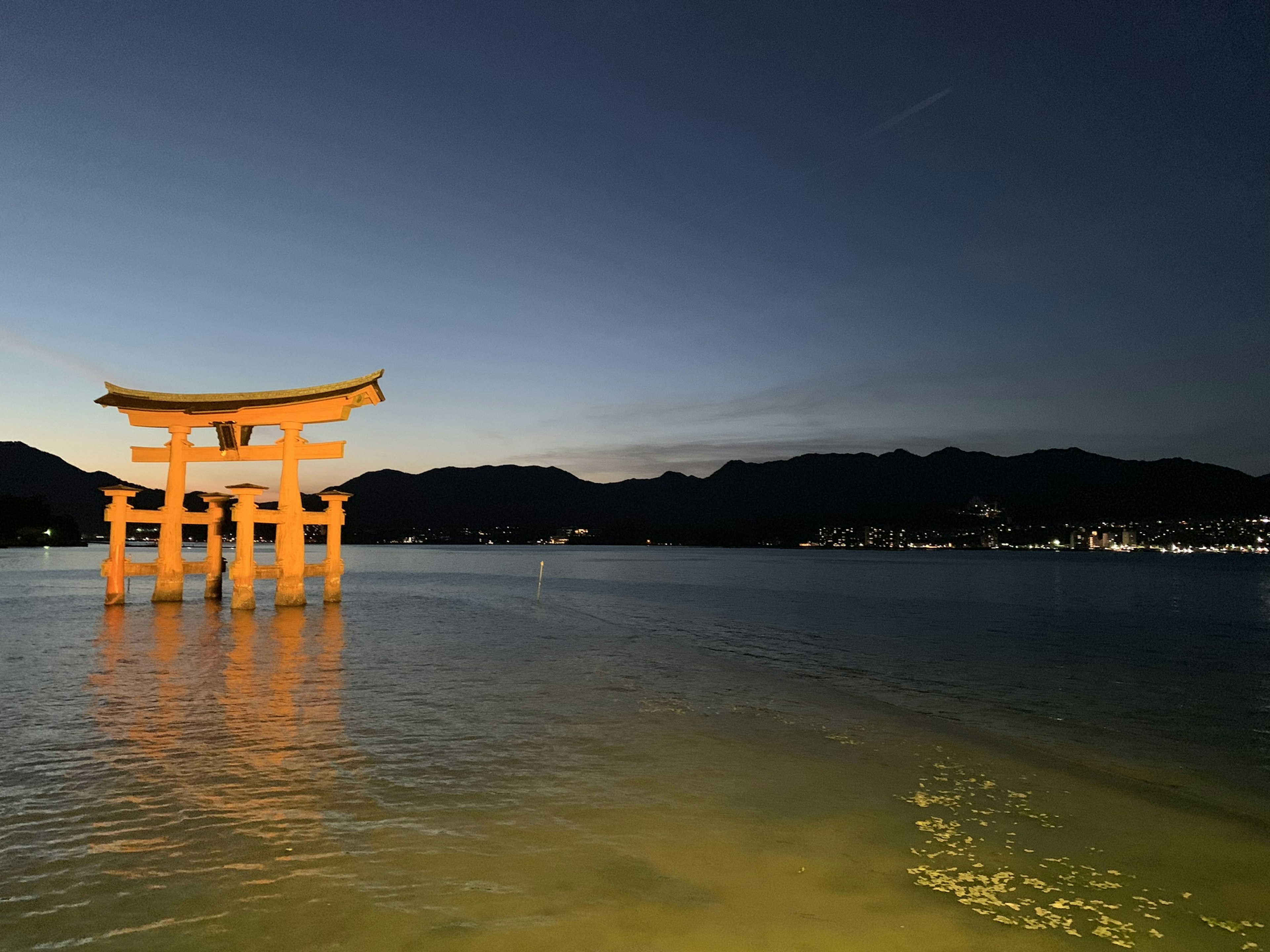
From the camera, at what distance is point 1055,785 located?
8.24 meters

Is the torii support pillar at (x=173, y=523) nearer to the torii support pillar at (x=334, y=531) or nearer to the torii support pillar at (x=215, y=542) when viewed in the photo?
the torii support pillar at (x=215, y=542)

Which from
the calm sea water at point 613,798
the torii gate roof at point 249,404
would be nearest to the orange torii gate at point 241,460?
the torii gate roof at point 249,404

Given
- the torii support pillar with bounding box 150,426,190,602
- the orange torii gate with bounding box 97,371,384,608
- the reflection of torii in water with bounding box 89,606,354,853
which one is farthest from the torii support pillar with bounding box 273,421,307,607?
the reflection of torii in water with bounding box 89,606,354,853

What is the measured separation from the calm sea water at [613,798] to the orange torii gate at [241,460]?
4333 mm

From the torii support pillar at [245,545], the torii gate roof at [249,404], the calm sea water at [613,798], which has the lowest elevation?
the calm sea water at [613,798]

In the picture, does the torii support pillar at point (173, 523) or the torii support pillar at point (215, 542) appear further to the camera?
the torii support pillar at point (215, 542)

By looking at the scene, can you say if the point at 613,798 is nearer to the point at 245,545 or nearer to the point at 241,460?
the point at 245,545

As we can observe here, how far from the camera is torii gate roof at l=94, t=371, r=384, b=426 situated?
70.4 feet

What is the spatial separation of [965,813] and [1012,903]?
2.10m

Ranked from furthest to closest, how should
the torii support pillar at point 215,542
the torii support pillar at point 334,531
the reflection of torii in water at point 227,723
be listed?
the torii support pillar at point 215,542 < the torii support pillar at point 334,531 < the reflection of torii in water at point 227,723

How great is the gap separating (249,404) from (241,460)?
101 inches

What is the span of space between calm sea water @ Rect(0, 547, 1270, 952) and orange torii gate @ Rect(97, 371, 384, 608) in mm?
4333

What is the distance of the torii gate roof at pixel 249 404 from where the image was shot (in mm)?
21453

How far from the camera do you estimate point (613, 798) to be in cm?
700
